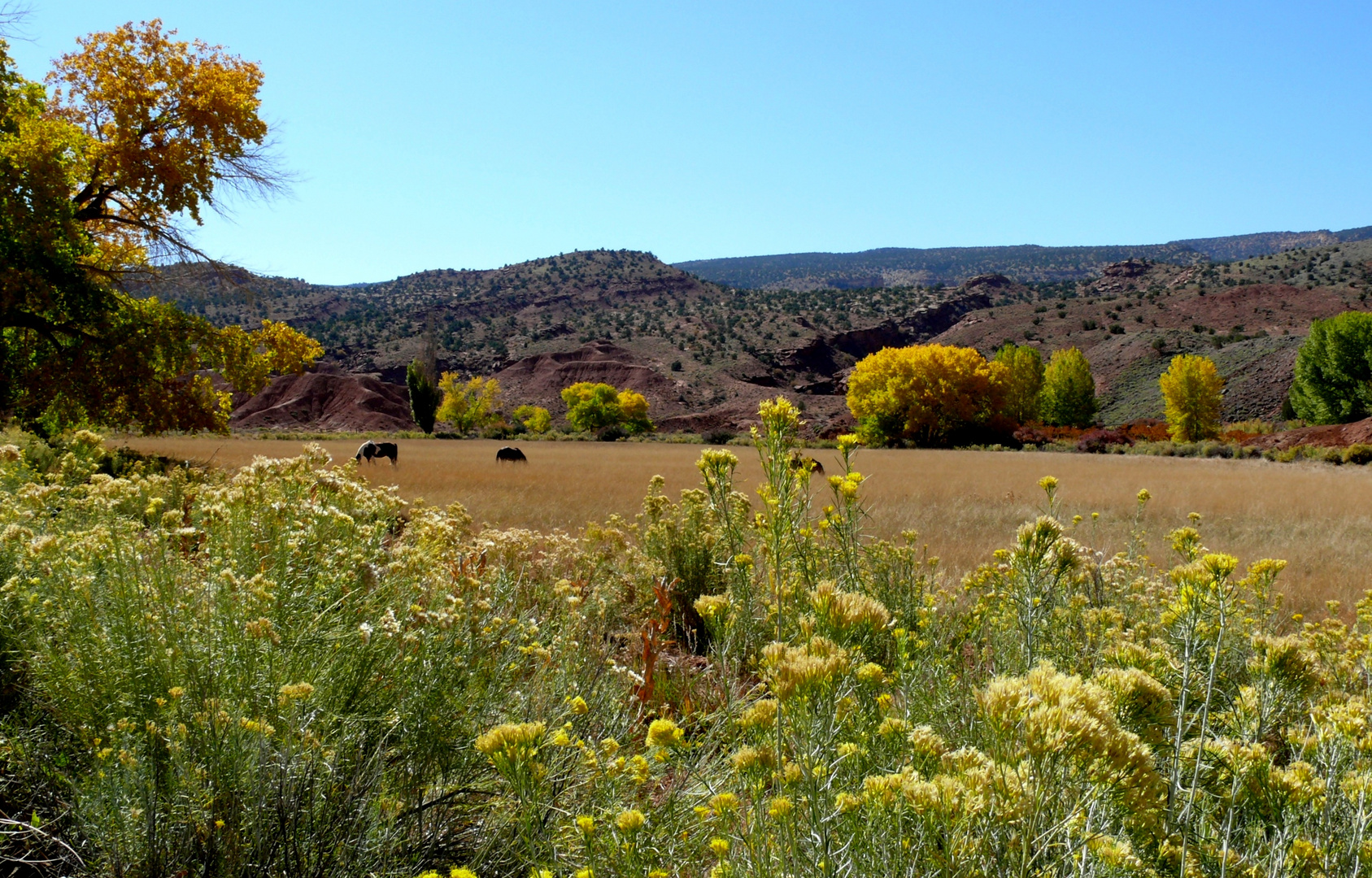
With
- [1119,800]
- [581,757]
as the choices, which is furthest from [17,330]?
[1119,800]

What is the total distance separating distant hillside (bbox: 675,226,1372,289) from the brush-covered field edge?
536 feet

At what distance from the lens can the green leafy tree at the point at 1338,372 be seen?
47344mm

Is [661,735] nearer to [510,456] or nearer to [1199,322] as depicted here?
[510,456]

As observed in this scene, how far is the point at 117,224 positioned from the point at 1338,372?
63551 millimetres

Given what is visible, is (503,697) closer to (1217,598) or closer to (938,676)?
(938,676)

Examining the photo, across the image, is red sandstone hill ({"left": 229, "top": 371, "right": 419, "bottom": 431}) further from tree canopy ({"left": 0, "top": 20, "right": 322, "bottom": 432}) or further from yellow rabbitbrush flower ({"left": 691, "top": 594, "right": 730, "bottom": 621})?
yellow rabbitbrush flower ({"left": 691, "top": 594, "right": 730, "bottom": 621})

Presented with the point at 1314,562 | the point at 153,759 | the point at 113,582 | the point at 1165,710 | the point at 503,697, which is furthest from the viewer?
the point at 1314,562

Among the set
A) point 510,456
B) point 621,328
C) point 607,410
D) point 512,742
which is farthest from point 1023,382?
point 512,742

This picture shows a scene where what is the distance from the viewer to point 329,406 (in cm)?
7719

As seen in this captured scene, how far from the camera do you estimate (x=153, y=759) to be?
76.4 inches

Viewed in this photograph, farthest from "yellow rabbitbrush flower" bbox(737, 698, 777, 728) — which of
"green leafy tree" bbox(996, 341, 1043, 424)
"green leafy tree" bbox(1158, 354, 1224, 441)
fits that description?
"green leafy tree" bbox(996, 341, 1043, 424)

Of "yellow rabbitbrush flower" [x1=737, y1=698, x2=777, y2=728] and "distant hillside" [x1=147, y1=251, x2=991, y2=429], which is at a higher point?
"distant hillside" [x1=147, y1=251, x2=991, y2=429]

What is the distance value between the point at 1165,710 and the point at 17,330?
53.7 feet

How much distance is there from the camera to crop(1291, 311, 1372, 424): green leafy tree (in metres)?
47.3
